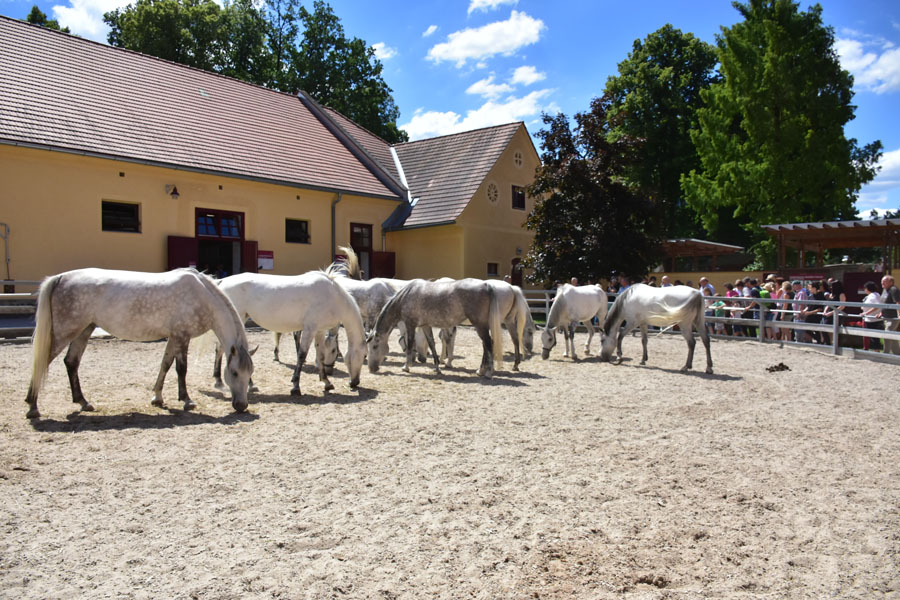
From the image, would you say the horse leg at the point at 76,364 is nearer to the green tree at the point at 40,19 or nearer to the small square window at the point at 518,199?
the small square window at the point at 518,199

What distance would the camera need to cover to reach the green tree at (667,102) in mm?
33375

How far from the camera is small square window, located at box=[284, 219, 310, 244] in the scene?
20.3m

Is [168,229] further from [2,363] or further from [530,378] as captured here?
[530,378]

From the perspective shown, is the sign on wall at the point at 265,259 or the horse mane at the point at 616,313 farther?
the sign on wall at the point at 265,259

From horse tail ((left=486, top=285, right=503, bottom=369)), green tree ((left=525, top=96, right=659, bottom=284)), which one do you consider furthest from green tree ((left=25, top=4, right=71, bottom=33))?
horse tail ((left=486, top=285, right=503, bottom=369))

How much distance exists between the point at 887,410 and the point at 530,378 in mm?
4564

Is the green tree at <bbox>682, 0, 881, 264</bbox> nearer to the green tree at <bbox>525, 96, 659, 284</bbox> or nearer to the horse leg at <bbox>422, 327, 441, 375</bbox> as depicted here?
the green tree at <bbox>525, 96, 659, 284</bbox>

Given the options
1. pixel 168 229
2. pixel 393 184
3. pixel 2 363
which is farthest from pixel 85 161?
pixel 393 184

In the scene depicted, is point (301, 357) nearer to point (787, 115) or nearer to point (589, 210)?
point (589, 210)

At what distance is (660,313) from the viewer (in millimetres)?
10461

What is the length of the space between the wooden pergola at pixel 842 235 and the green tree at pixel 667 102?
13179 mm

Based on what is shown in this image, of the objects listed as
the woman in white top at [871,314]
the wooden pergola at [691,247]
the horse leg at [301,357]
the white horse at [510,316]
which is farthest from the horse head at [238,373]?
the wooden pergola at [691,247]

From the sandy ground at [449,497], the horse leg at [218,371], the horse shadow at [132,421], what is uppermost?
the horse leg at [218,371]

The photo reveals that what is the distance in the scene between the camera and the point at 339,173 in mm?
21766
